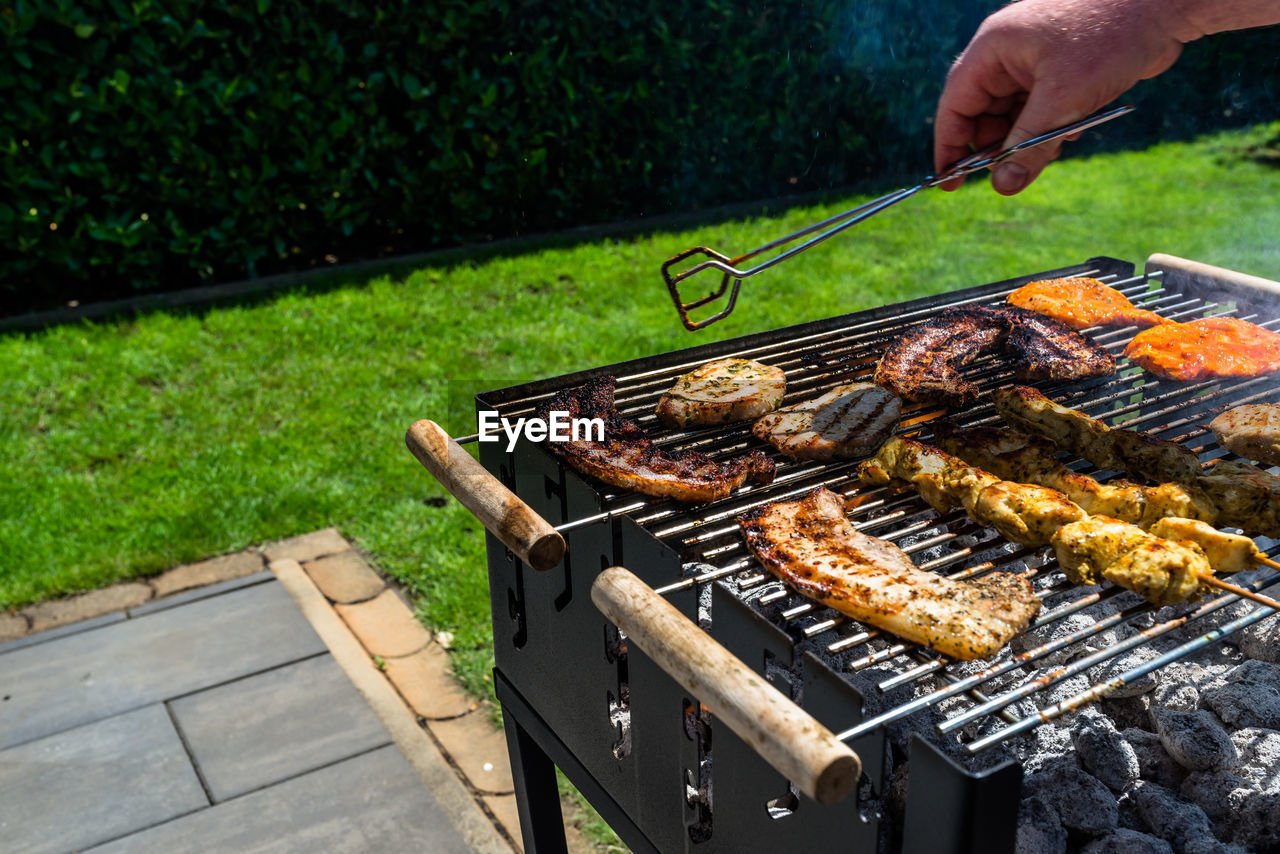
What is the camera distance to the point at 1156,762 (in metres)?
2.11

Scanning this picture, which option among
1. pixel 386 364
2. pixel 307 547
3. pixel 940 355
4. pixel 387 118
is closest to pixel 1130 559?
pixel 940 355

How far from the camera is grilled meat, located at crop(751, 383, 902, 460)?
2.43 m

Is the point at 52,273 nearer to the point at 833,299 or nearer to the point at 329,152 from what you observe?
the point at 329,152

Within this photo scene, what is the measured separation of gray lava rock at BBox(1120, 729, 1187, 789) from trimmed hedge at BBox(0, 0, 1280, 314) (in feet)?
21.3

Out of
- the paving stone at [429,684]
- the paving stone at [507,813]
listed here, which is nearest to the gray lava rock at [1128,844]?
the paving stone at [507,813]

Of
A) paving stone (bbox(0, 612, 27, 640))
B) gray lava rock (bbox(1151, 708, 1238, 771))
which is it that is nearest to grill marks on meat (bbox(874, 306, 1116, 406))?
gray lava rock (bbox(1151, 708, 1238, 771))

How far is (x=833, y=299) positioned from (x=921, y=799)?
237 inches

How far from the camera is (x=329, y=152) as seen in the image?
7367 millimetres

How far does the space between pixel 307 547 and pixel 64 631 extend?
1018mm

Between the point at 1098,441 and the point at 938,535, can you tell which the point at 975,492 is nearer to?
the point at 938,535

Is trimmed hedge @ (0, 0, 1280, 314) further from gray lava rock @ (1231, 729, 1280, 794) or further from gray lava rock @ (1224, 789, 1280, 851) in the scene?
gray lava rock @ (1224, 789, 1280, 851)

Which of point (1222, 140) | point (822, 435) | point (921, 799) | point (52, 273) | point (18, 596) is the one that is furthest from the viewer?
point (1222, 140)

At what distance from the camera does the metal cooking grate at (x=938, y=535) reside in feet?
5.34

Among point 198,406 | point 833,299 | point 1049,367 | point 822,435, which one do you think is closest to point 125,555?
point 198,406
